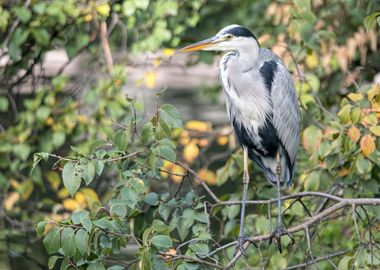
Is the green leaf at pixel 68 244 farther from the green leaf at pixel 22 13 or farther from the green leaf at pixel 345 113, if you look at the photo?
the green leaf at pixel 22 13

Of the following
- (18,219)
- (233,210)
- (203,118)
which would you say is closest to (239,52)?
(233,210)

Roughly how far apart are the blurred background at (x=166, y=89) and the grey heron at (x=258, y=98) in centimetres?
12

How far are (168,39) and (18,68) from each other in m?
0.94

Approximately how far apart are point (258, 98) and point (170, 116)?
95 cm

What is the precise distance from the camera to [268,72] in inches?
176

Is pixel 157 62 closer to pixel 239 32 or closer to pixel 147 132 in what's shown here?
pixel 239 32

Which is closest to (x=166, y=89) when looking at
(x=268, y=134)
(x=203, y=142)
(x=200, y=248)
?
(x=268, y=134)

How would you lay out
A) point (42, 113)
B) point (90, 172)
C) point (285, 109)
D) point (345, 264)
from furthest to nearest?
1. point (42, 113)
2. point (285, 109)
3. point (345, 264)
4. point (90, 172)

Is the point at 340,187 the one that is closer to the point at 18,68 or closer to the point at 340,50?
the point at 340,50

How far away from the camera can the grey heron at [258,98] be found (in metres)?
4.43

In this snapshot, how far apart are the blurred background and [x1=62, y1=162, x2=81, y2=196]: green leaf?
88 cm

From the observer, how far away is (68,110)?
19.0ft

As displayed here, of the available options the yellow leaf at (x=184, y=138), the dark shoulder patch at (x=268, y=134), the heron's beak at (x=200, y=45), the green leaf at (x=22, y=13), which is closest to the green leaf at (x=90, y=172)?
the heron's beak at (x=200, y=45)

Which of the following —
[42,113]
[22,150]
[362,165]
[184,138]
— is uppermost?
[362,165]
